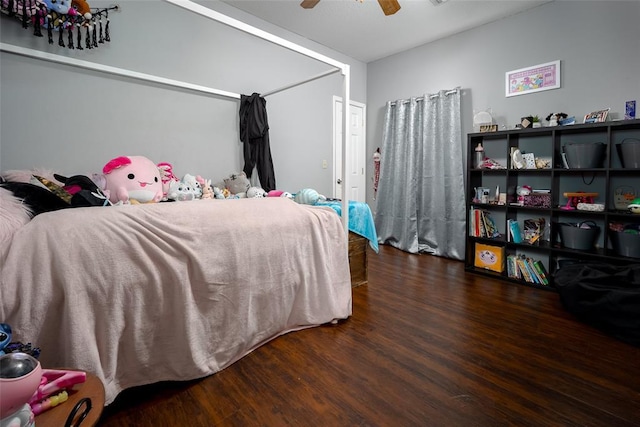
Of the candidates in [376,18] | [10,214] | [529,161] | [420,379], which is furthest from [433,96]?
[10,214]

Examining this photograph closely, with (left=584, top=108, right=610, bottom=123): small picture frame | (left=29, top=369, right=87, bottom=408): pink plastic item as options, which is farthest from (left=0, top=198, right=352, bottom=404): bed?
(left=584, top=108, right=610, bottom=123): small picture frame

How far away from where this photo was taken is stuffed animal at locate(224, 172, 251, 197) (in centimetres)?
292

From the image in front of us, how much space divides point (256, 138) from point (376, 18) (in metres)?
1.80

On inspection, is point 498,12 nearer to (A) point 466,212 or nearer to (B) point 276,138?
(A) point 466,212

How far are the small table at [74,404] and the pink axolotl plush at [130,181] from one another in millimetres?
1515

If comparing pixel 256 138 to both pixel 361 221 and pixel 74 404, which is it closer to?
pixel 361 221

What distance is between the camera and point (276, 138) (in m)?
3.53

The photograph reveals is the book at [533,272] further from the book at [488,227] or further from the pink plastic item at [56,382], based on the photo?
the pink plastic item at [56,382]

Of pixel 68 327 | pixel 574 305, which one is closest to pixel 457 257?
pixel 574 305

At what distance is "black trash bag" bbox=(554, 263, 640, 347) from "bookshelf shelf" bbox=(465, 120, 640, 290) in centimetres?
42

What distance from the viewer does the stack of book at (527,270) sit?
2730mm

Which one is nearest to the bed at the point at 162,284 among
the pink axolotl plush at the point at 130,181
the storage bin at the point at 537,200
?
the pink axolotl plush at the point at 130,181

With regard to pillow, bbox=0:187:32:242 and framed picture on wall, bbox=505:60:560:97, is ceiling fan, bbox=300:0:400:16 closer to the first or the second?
framed picture on wall, bbox=505:60:560:97

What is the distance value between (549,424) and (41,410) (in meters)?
1.66
